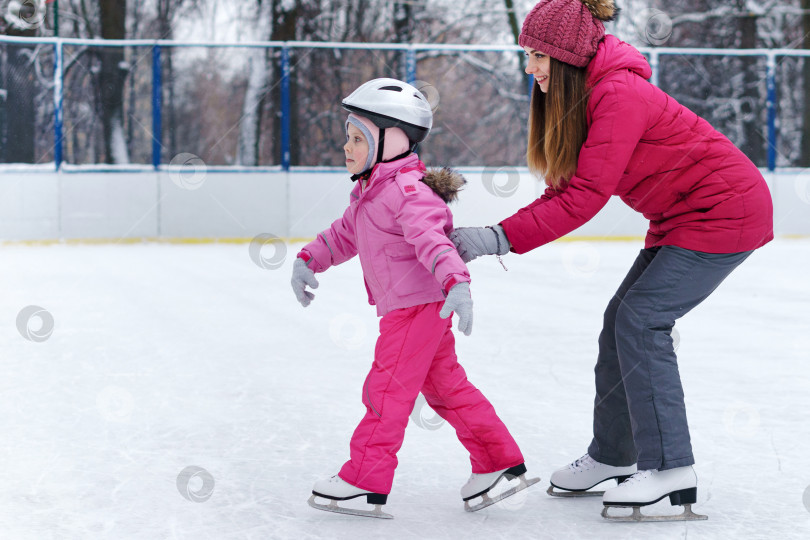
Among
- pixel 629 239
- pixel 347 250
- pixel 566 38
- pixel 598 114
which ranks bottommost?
pixel 629 239

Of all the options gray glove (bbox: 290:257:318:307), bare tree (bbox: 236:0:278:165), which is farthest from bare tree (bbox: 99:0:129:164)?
gray glove (bbox: 290:257:318:307)

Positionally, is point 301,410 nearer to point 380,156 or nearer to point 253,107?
point 380,156

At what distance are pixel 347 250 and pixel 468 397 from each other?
444 mm

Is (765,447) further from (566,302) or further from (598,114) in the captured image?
(566,302)

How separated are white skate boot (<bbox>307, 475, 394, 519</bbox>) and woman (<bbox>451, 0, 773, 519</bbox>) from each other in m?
0.51

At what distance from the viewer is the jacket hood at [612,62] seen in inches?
85.0

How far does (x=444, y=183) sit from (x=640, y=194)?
16.9 inches

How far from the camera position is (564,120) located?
2186 mm

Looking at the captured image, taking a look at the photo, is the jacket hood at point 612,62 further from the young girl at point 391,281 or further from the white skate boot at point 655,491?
the white skate boot at point 655,491

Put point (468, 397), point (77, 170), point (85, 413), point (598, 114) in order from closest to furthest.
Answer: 1. point (598, 114)
2. point (468, 397)
3. point (85, 413)
4. point (77, 170)

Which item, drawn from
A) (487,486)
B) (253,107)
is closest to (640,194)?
(487,486)

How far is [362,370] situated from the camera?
4.08 metres

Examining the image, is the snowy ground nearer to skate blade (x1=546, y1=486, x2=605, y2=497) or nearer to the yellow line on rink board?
skate blade (x1=546, y1=486, x2=605, y2=497)

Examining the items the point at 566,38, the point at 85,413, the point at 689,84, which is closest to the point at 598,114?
the point at 566,38
